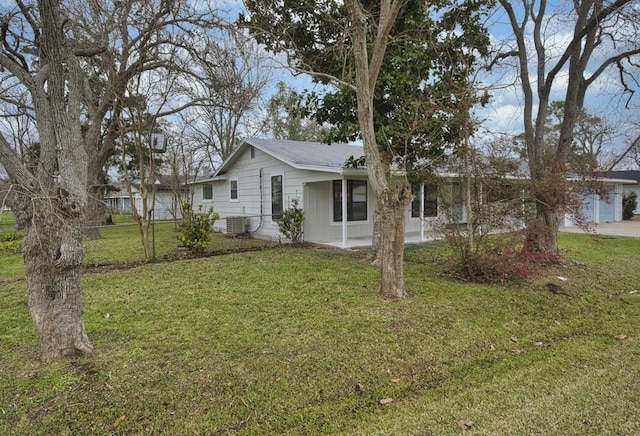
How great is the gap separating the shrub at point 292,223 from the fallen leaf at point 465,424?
29.7ft

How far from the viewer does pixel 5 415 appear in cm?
267

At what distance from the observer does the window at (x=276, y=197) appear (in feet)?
41.7

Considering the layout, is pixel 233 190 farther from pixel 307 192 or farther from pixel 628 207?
pixel 628 207

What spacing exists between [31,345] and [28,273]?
3.59 feet

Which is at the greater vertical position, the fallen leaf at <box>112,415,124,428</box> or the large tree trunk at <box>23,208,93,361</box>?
the large tree trunk at <box>23,208,93,361</box>

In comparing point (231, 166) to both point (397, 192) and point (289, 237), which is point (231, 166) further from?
point (397, 192)

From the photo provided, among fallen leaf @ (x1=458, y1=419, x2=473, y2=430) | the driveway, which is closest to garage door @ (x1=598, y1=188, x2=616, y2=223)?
the driveway

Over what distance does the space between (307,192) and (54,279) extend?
8.62 m

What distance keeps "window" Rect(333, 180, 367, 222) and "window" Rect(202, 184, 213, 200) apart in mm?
8332

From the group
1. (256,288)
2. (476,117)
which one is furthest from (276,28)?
(256,288)

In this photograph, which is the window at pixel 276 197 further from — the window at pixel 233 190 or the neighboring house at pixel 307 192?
→ the window at pixel 233 190

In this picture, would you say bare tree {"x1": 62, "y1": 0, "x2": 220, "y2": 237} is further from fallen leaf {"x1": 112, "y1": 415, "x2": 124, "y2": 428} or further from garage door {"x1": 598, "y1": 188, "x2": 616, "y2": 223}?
garage door {"x1": 598, "y1": 188, "x2": 616, "y2": 223}

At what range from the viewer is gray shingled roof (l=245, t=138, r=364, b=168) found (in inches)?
444

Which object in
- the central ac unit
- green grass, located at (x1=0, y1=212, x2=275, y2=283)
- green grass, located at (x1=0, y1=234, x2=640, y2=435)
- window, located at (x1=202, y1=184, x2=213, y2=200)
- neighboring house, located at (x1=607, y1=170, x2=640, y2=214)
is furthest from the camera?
neighboring house, located at (x1=607, y1=170, x2=640, y2=214)
